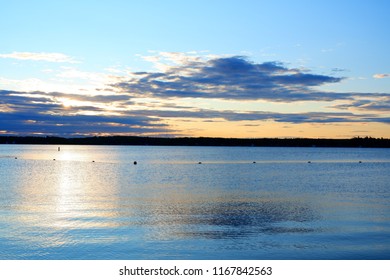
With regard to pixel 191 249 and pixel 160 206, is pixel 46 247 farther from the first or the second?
pixel 160 206

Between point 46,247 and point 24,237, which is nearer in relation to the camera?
point 46,247

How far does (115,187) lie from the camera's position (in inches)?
1809

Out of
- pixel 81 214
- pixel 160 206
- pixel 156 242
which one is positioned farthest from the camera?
pixel 160 206

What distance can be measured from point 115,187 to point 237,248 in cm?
2851

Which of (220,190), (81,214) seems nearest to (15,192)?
(81,214)

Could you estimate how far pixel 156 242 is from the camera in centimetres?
2047

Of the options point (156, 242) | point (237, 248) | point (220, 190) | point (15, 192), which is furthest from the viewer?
point (220, 190)

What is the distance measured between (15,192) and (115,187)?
31.7 feet
